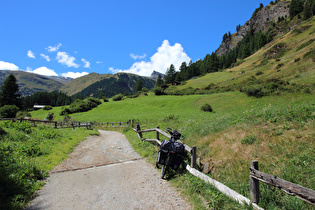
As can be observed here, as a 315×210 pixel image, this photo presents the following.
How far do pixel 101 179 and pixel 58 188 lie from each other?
1474mm

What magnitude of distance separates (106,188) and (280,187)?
4983mm

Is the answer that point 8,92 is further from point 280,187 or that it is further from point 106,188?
point 280,187

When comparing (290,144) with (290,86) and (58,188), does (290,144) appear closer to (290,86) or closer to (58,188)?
(58,188)

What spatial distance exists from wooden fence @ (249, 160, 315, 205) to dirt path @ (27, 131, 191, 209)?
70.0 inches

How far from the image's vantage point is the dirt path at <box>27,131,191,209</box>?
4.58 meters

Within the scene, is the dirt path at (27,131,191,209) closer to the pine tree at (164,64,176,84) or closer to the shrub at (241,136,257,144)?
the shrub at (241,136,257,144)

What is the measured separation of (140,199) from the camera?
4949mm

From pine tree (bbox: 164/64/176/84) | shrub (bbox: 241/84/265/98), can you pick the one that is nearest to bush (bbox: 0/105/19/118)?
shrub (bbox: 241/84/265/98)

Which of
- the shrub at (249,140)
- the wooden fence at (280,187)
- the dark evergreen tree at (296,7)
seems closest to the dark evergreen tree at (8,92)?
the shrub at (249,140)

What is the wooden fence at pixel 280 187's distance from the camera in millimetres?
2758

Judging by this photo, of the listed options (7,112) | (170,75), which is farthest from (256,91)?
Answer: (170,75)

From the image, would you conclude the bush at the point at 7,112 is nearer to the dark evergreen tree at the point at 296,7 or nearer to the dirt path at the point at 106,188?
the dirt path at the point at 106,188

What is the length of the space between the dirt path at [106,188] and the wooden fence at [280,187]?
5.83 feet

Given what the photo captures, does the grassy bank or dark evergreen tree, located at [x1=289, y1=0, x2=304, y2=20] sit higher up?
dark evergreen tree, located at [x1=289, y1=0, x2=304, y2=20]
